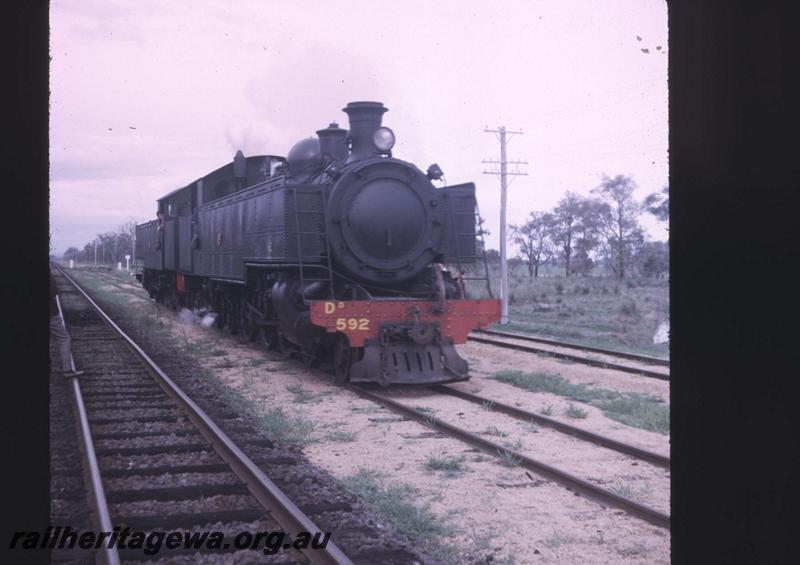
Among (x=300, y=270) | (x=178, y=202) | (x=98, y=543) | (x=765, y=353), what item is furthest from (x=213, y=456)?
(x=178, y=202)

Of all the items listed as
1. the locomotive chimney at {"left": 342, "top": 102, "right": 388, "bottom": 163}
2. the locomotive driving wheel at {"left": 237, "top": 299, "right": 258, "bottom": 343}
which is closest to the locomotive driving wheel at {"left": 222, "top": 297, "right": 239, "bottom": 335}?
the locomotive driving wheel at {"left": 237, "top": 299, "right": 258, "bottom": 343}

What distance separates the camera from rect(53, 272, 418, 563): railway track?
4141 millimetres

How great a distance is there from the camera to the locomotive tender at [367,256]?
9.41 metres

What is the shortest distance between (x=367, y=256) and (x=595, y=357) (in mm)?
5272

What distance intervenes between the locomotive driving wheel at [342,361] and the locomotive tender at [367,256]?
0.01m

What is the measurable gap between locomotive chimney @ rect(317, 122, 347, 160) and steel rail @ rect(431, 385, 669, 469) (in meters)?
4.28

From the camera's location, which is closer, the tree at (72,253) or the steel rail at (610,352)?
the steel rail at (610,352)

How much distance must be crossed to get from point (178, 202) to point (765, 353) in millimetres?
19892

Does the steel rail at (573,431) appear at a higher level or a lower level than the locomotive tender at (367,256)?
lower

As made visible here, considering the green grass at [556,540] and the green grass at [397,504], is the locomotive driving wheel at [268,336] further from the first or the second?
the green grass at [556,540]

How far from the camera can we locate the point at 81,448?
6.34 m

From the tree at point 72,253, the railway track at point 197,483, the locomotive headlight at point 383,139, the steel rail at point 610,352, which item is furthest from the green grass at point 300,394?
the tree at point 72,253

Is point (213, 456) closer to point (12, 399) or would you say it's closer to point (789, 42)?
point (12, 399)

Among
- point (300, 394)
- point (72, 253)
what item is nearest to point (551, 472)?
point (300, 394)
